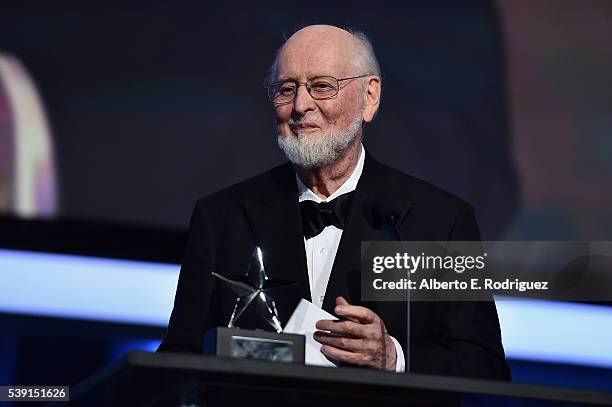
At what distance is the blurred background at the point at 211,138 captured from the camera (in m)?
4.42

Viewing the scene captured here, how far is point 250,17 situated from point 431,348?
2.42 m

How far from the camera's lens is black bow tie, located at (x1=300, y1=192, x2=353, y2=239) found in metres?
2.98

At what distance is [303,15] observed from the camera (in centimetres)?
471

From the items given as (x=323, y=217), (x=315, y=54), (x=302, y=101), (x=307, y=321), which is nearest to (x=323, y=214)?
(x=323, y=217)

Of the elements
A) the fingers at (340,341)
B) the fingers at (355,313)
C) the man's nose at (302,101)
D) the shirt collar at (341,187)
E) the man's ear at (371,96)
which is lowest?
the fingers at (340,341)

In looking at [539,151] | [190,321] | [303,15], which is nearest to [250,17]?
[303,15]

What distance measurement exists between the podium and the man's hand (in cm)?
19

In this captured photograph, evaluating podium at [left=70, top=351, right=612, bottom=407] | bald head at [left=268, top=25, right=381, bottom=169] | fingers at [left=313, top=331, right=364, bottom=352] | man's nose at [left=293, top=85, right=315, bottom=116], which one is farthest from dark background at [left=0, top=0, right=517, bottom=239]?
podium at [left=70, top=351, right=612, bottom=407]

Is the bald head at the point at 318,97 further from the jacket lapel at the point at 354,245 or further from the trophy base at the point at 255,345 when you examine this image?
the trophy base at the point at 255,345

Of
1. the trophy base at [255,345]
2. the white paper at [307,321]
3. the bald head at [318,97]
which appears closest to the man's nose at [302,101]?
the bald head at [318,97]

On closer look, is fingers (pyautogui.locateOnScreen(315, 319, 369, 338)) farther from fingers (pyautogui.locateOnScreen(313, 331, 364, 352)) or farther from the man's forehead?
the man's forehead

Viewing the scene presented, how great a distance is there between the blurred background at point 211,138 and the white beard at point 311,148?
62.6 inches

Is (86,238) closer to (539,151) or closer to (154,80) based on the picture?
(154,80)

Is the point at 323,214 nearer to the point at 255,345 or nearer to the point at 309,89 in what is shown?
the point at 309,89
